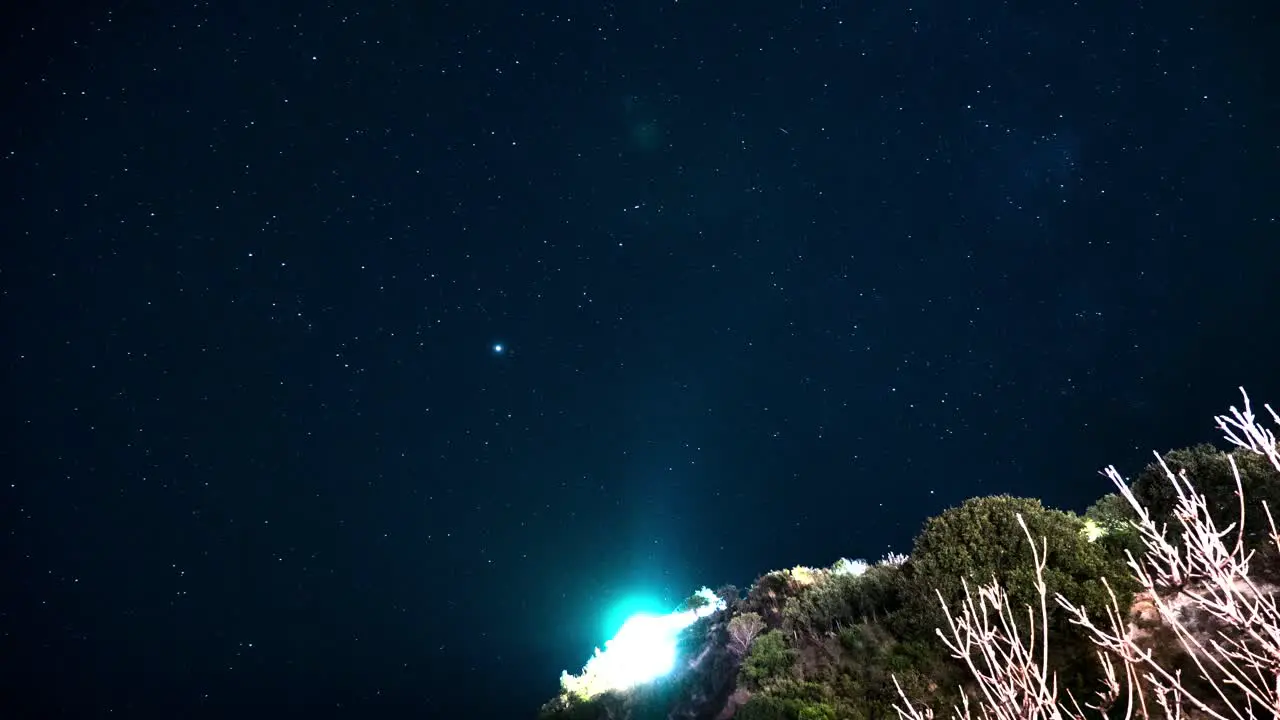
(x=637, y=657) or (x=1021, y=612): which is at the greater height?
(x=637, y=657)

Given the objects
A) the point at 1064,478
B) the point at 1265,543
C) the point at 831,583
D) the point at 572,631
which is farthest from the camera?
the point at 572,631

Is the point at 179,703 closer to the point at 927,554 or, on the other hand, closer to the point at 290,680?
the point at 290,680

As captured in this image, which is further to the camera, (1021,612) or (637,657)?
(637,657)

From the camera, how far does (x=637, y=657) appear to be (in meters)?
22.6

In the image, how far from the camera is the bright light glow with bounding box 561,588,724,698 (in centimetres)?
2034

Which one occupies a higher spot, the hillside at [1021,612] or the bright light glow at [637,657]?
the bright light glow at [637,657]

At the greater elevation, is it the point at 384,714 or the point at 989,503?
the point at 384,714

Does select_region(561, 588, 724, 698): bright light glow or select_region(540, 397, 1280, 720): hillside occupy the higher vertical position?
select_region(561, 588, 724, 698): bright light glow

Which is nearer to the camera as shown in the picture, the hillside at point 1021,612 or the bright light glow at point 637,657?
the hillside at point 1021,612

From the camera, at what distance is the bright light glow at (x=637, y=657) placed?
20344mm

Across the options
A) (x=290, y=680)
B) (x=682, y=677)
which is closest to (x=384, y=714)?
(x=290, y=680)

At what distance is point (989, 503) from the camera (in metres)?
10.8

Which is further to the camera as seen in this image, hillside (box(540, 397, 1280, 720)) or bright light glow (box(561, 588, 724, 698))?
bright light glow (box(561, 588, 724, 698))

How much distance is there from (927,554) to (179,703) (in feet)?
322
